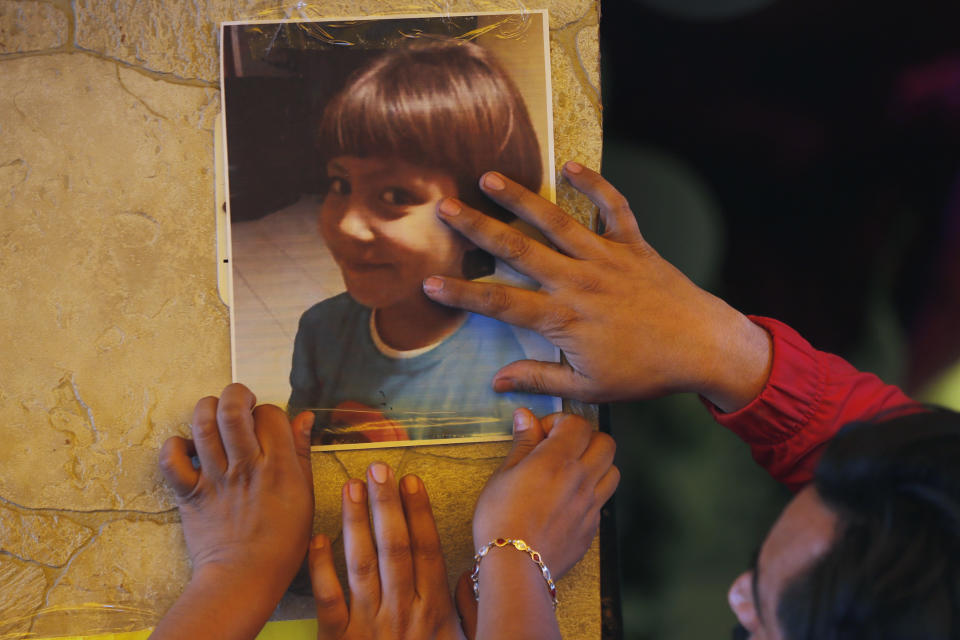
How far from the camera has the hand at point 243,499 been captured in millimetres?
663

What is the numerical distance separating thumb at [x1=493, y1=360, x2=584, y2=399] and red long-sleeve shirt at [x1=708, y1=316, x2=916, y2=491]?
0.54 feet

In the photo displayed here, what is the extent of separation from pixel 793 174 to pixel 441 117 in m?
0.58

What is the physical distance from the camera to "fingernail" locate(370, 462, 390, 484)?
0.68 metres

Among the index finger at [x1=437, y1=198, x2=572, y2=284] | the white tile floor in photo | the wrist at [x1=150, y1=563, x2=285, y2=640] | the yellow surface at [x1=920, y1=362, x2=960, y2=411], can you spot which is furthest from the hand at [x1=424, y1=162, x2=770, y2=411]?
the yellow surface at [x1=920, y1=362, x2=960, y2=411]

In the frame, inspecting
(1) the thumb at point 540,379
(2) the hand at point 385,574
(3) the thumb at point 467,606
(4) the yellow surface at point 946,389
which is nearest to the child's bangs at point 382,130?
(1) the thumb at point 540,379

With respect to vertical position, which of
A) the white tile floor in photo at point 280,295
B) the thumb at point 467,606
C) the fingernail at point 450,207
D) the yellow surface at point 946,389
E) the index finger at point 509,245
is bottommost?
the thumb at point 467,606

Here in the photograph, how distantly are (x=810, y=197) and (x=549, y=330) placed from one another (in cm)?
58

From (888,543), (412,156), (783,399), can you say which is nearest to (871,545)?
(888,543)

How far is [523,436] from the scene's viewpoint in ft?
2.28

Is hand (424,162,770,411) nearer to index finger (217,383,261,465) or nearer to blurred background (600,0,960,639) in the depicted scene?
index finger (217,383,261,465)

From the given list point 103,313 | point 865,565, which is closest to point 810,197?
point 865,565

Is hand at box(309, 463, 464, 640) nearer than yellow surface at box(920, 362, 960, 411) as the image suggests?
Yes

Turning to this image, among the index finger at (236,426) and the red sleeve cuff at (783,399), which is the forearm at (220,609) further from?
the red sleeve cuff at (783,399)

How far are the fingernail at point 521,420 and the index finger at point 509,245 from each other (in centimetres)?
14
